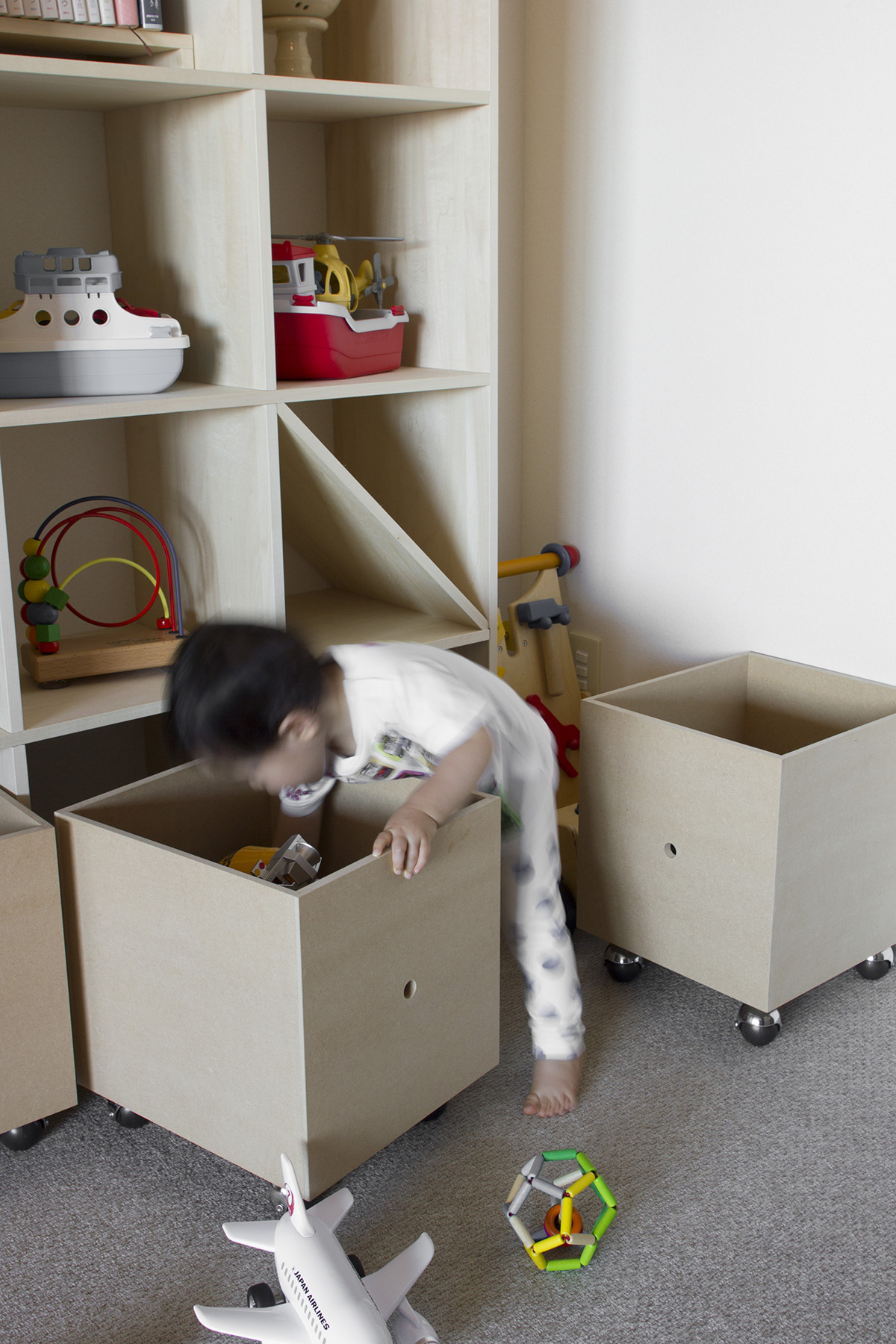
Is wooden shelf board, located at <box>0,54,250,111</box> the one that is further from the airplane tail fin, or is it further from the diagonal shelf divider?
Result: the airplane tail fin

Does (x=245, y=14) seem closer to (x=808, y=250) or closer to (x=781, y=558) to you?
(x=808, y=250)

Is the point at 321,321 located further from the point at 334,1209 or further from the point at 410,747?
the point at 334,1209

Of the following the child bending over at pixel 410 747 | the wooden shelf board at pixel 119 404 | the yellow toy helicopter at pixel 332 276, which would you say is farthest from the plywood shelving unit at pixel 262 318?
the child bending over at pixel 410 747

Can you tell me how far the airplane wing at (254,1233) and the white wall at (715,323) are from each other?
1.07 m

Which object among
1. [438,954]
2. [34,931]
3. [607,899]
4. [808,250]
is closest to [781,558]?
[808,250]

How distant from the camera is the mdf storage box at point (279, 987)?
3.32 feet

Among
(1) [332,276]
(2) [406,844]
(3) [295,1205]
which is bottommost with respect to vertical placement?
(3) [295,1205]

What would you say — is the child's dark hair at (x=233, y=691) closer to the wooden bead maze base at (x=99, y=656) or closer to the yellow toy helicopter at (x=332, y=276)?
the wooden bead maze base at (x=99, y=656)

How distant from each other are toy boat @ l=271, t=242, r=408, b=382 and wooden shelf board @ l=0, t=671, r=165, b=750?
438 mm

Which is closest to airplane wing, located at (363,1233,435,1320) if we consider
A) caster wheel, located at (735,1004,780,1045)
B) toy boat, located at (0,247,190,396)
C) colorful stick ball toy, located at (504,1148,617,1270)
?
colorful stick ball toy, located at (504,1148,617,1270)

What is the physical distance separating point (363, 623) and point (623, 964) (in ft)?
1.89

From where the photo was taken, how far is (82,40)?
123 centimetres

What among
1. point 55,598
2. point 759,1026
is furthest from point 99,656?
point 759,1026

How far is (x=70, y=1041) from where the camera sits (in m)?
1.18
